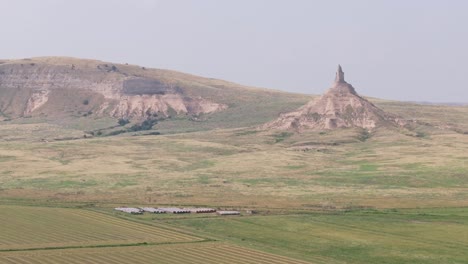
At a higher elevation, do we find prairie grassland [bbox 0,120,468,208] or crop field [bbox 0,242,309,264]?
crop field [bbox 0,242,309,264]

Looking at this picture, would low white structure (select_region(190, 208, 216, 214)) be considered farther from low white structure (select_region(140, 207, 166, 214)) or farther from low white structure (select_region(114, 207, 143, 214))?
low white structure (select_region(114, 207, 143, 214))

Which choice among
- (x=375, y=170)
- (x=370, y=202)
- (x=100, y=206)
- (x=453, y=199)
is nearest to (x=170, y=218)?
(x=100, y=206)

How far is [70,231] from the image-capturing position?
98.6m

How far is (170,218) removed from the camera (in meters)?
114

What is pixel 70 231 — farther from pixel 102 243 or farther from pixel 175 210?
pixel 175 210

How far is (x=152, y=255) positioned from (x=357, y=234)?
31.4 metres

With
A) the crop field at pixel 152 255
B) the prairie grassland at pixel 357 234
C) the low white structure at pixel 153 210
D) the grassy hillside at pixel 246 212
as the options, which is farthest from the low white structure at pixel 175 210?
the crop field at pixel 152 255

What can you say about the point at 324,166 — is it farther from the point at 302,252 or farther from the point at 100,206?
the point at 302,252

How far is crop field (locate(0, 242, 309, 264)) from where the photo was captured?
3110 inches

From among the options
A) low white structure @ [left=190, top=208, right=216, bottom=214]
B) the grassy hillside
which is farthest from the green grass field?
low white structure @ [left=190, top=208, right=216, bottom=214]

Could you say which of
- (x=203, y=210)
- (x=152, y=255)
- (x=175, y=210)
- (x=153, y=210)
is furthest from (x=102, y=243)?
(x=203, y=210)

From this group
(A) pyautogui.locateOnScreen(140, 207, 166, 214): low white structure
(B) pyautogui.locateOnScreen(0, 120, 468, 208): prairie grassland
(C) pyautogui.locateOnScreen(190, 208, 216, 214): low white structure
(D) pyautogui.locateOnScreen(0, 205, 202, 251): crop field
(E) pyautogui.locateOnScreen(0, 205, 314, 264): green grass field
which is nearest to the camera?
(E) pyautogui.locateOnScreen(0, 205, 314, 264): green grass field

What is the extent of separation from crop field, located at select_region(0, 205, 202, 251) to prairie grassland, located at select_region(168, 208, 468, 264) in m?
8.68

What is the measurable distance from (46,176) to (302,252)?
103m
